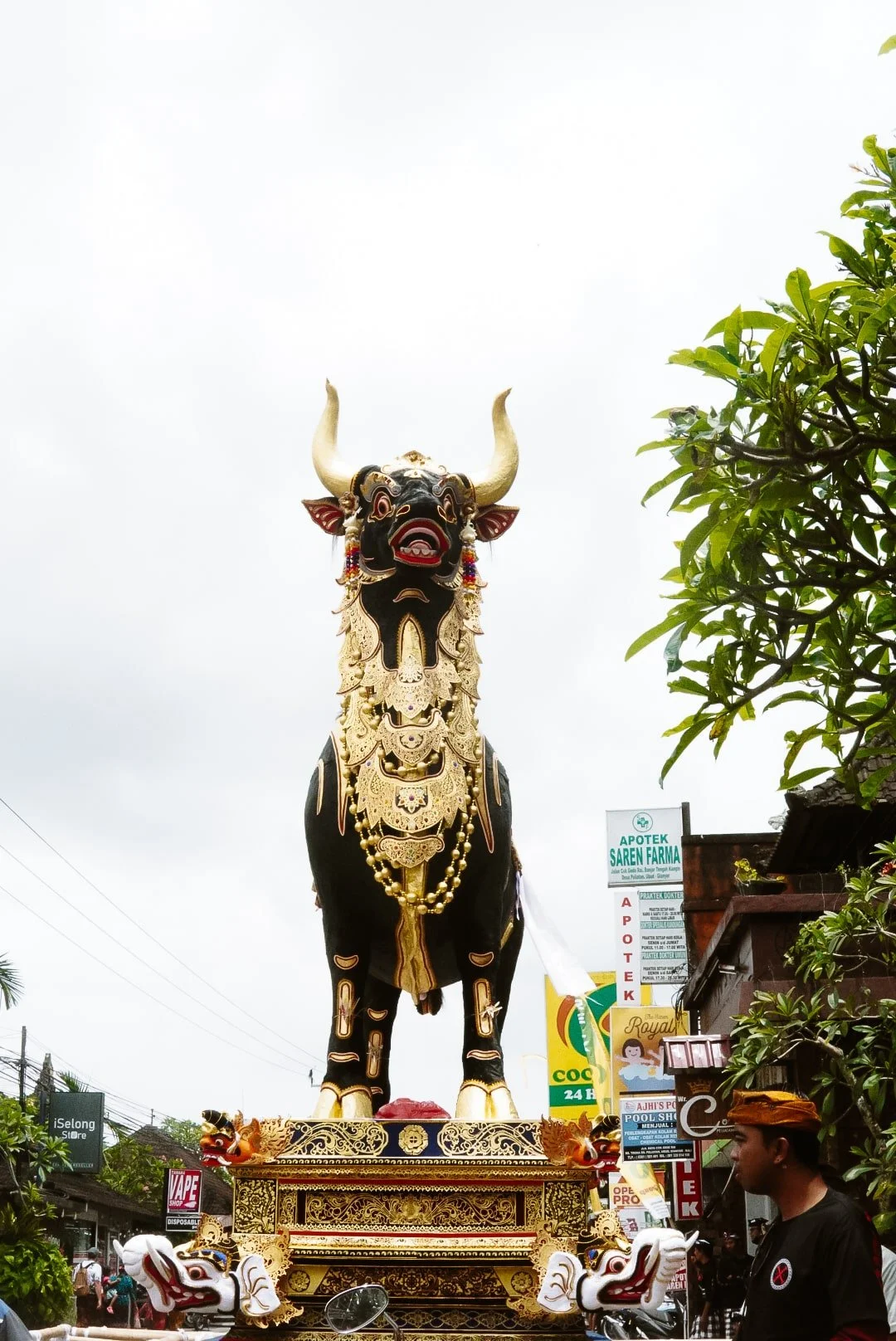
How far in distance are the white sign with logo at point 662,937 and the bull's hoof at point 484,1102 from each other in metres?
19.0

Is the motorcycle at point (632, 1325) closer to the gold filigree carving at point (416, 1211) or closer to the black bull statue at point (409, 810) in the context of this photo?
the gold filigree carving at point (416, 1211)

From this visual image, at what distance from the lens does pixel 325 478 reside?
8.33 metres

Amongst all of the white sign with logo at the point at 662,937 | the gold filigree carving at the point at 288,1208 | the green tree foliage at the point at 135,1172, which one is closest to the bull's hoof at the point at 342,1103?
the gold filigree carving at the point at 288,1208

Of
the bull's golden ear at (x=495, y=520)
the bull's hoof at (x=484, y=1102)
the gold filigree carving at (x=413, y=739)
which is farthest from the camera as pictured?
the bull's golden ear at (x=495, y=520)

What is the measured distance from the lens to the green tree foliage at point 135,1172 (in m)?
39.5

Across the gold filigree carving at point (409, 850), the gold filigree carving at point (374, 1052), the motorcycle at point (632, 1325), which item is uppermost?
the gold filigree carving at point (409, 850)

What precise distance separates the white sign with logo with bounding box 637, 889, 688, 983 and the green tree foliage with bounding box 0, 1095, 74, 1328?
10.4 meters

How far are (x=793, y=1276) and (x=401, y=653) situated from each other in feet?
16.4

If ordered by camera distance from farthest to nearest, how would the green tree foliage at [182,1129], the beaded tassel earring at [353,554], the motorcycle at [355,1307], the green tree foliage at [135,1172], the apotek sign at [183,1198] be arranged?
the green tree foliage at [182,1129] < the green tree foliage at [135,1172] < the apotek sign at [183,1198] < the beaded tassel earring at [353,554] < the motorcycle at [355,1307]

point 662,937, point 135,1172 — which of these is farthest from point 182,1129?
point 662,937

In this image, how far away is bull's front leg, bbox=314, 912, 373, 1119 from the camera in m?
7.50

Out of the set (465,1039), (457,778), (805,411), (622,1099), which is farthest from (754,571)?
(622,1099)

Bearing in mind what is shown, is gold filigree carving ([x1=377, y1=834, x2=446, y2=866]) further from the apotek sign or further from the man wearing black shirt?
the apotek sign

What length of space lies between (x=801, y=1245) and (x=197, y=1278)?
3.92 meters
